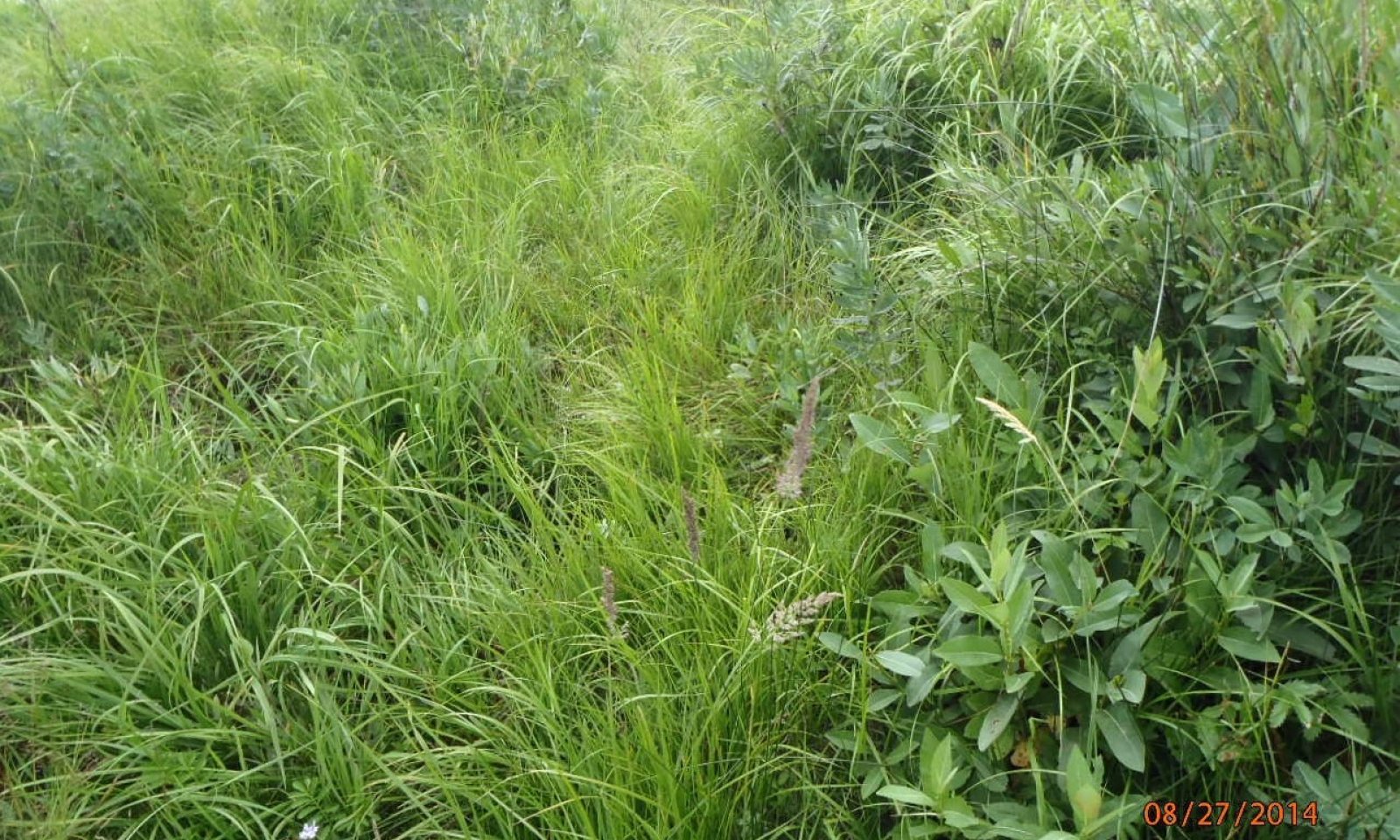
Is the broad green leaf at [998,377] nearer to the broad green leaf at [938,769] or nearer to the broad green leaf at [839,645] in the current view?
the broad green leaf at [839,645]

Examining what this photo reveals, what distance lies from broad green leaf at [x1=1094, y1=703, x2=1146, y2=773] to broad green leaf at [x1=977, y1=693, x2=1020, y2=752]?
0.12m

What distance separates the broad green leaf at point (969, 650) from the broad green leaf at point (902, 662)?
55mm

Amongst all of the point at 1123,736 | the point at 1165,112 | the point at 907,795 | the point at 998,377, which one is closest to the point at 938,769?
the point at 907,795

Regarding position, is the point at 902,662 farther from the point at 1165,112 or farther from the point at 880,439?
the point at 1165,112

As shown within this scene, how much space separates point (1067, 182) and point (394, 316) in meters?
1.73

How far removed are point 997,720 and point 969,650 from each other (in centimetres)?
11

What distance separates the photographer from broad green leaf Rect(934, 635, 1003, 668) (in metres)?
1.49

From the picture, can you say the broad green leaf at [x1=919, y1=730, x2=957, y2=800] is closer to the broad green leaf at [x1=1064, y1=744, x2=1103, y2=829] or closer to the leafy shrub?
the leafy shrub

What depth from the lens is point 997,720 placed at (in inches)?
59.1

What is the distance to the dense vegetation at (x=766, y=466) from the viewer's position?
5.07ft

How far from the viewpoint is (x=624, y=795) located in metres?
1.61

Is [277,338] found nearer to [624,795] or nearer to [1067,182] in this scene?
[624,795]

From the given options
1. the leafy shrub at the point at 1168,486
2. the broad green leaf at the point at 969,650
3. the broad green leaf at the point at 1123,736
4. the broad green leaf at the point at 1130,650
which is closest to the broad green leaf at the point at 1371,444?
the leafy shrub at the point at 1168,486

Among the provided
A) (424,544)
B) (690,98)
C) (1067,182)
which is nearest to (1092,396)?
(1067,182)
